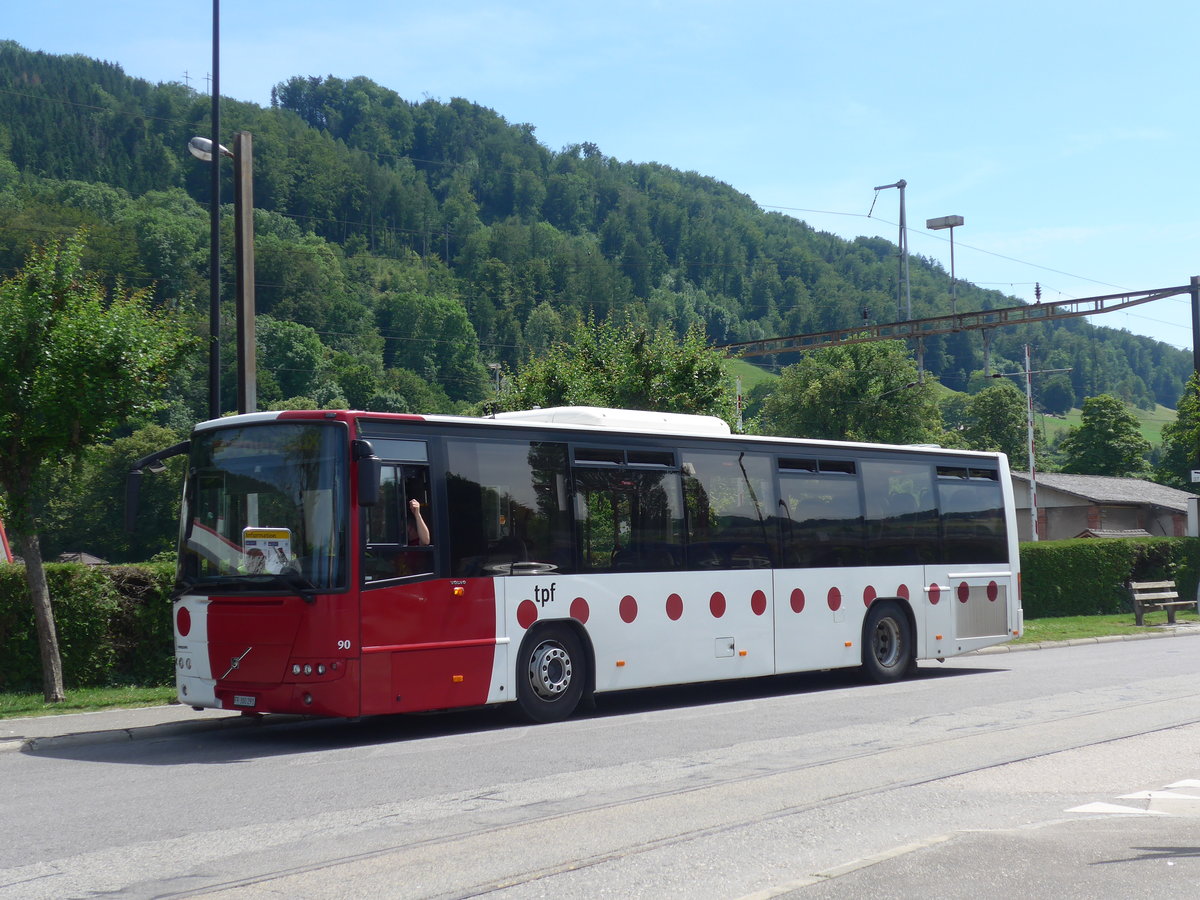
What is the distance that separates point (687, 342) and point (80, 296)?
18559mm

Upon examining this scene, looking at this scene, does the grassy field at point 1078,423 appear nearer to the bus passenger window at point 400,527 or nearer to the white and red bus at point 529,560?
the white and red bus at point 529,560

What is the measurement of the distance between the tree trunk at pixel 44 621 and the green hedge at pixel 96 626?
960 millimetres

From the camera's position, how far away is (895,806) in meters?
8.38

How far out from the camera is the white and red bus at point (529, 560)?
38.9ft

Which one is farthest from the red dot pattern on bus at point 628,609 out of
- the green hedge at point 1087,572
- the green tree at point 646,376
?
the green hedge at point 1087,572

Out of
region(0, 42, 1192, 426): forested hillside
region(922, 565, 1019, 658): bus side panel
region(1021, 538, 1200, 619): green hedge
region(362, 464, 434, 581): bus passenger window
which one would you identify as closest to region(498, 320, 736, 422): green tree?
region(1021, 538, 1200, 619): green hedge

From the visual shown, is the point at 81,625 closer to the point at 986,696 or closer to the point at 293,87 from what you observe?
the point at 986,696

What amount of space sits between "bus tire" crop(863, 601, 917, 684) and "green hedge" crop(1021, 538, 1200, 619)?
16473mm

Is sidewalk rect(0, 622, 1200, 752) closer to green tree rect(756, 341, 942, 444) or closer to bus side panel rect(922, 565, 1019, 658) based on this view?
bus side panel rect(922, 565, 1019, 658)

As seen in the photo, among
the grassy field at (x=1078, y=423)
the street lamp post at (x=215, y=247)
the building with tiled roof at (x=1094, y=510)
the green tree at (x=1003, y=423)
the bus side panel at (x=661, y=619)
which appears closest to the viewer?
the bus side panel at (x=661, y=619)

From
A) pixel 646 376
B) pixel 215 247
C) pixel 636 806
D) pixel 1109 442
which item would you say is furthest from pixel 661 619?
pixel 1109 442

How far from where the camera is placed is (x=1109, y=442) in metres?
95.2

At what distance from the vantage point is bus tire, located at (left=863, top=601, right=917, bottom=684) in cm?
1767

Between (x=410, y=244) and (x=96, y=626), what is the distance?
145254 millimetres
